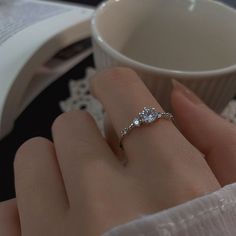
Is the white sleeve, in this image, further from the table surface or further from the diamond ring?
the table surface

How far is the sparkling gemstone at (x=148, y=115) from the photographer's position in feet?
0.82

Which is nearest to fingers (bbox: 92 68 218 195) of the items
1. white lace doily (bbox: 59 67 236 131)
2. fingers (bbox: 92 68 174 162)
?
fingers (bbox: 92 68 174 162)

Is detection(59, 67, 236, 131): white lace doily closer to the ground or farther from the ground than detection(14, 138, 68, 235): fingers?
closer to the ground

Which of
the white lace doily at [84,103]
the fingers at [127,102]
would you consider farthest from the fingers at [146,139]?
the white lace doily at [84,103]

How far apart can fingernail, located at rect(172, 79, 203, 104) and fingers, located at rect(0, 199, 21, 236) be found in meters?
0.14

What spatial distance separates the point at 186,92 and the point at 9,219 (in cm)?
15

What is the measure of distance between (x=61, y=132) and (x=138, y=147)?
0.06m

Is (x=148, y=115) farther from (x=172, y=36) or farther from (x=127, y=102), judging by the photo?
(x=172, y=36)

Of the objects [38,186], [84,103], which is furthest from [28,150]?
[84,103]

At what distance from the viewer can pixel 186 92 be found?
10.8 inches

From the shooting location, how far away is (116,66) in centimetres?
28

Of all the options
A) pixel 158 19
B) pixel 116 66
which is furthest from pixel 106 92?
pixel 158 19

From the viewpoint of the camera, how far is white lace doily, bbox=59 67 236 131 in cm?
41

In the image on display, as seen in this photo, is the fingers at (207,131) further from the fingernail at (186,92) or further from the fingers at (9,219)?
the fingers at (9,219)
